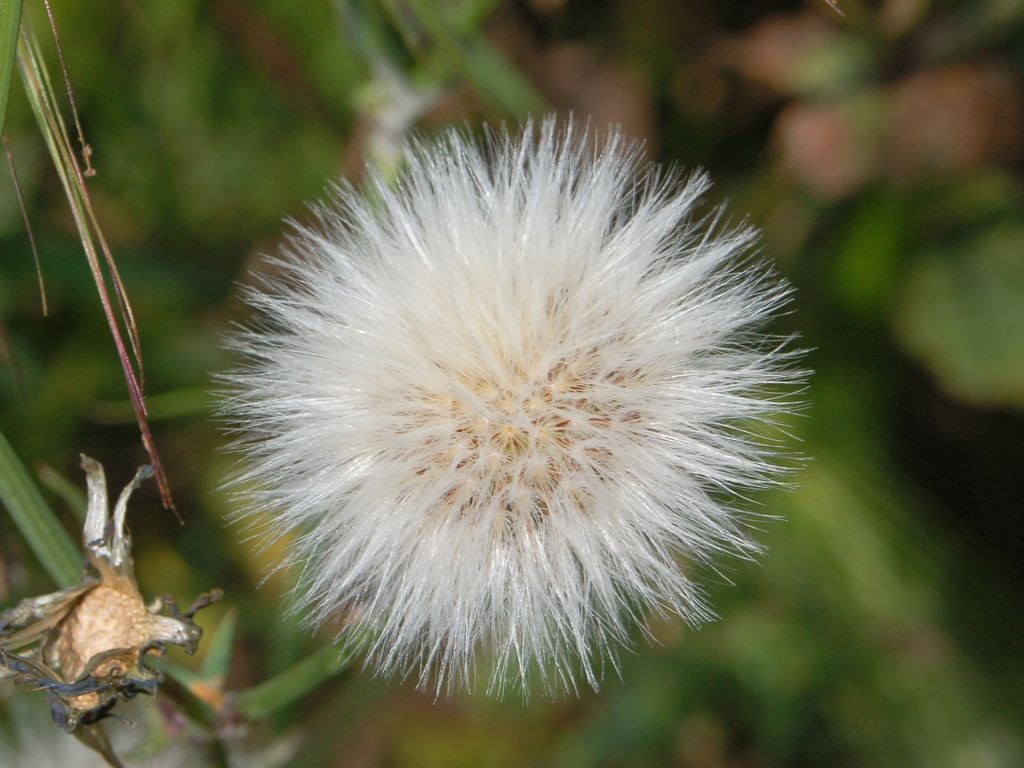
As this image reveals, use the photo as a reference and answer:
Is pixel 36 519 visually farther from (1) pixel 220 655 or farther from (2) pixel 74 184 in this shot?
(2) pixel 74 184

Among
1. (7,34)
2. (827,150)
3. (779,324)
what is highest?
(827,150)

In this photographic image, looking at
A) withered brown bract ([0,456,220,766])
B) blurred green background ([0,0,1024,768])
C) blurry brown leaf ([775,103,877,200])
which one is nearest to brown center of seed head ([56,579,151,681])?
withered brown bract ([0,456,220,766])

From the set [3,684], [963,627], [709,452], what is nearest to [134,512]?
[3,684]

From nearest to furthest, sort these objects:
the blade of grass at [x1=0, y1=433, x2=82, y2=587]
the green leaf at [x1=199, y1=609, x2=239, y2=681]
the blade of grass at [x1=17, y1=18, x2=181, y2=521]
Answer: the blade of grass at [x1=17, y1=18, x2=181, y2=521], the blade of grass at [x1=0, y1=433, x2=82, y2=587], the green leaf at [x1=199, y1=609, x2=239, y2=681]

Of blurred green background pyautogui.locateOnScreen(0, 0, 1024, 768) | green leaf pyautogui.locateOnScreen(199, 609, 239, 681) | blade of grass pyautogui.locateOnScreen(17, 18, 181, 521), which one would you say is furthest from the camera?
blurred green background pyautogui.locateOnScreen(0, 0, 1024, 768)

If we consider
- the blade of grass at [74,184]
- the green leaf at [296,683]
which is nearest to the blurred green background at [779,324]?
the green leaf at [296,683]

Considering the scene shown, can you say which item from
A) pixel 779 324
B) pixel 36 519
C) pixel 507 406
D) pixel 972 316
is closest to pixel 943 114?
pixel 972 316

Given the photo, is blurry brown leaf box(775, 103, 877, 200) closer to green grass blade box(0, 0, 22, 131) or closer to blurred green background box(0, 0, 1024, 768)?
blurred green background box(0, 0, 1024, 768)

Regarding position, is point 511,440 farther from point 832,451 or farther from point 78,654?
point 832,451

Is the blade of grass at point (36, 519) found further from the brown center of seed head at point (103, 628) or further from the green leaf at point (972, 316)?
the green leaf at point (972, 316)
